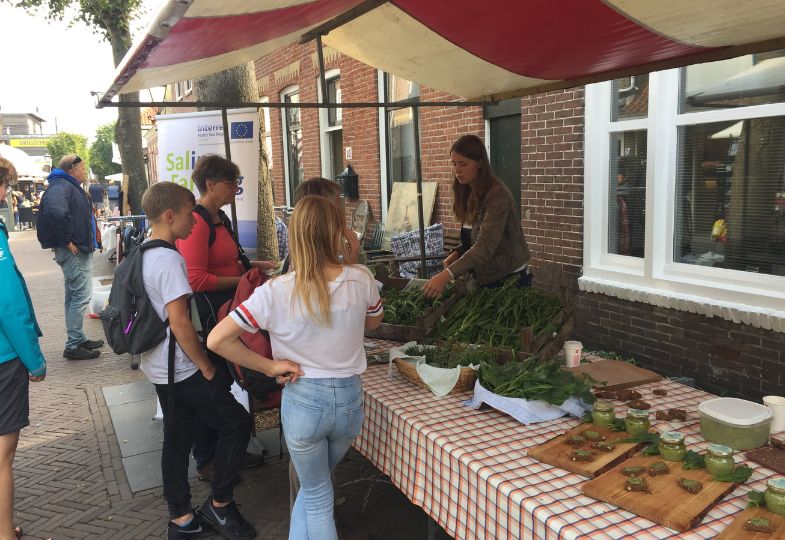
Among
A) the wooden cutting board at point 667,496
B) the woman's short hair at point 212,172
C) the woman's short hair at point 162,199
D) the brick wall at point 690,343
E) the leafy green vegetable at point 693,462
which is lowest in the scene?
the brick wall at point 690,343

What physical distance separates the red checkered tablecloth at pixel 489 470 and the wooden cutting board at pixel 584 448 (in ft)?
0.11

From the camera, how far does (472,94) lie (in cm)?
466

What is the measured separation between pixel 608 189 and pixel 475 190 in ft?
7.12

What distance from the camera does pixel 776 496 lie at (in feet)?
5.49

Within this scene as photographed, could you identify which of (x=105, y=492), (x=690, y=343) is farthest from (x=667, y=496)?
(x=105, y=492)

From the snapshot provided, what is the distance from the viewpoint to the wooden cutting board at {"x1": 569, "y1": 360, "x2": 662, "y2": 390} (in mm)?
2809

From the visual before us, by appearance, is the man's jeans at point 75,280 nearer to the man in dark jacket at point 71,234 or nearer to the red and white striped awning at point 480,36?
the man in dark jacket at point 71,234

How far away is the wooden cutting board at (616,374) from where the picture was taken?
281 centimetres

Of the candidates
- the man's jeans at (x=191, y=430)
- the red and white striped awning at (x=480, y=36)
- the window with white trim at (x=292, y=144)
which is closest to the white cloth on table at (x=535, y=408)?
the man's jeans at (x=191, y=430)

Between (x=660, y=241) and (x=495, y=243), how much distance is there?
6.82ft

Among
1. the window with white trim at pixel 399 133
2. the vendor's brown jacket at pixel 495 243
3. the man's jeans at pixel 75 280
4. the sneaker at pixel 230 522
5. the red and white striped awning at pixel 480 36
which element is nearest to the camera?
the red and white striped awning at pixel 480 36

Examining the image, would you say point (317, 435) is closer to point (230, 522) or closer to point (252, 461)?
point (230, 522)

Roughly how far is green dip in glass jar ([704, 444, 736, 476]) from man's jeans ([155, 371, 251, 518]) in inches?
88.4

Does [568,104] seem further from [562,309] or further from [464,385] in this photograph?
[464,385]
